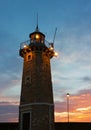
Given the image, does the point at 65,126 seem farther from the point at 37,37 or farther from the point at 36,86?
the point at 37,37

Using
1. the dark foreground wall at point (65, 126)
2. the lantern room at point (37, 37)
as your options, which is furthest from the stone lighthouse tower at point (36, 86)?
the dark foreground wall at point (65, 126)

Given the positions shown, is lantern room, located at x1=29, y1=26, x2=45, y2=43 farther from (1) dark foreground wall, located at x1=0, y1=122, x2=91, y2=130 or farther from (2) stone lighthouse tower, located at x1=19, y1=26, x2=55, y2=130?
(1) dark foreground wall, located at x1=0, y1=122, x2=91, y2=130

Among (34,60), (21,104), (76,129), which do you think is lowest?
(76,129)

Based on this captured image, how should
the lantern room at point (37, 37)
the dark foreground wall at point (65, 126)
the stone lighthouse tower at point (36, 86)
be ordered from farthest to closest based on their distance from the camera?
1. the dark foreground wall at point (65, 126)
2. the lantern room at point (37, 37)
3. the stone lighthouse tower at point (36, 86)

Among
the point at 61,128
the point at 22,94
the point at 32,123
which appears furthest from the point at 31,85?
the point at 61,128

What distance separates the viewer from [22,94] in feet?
126

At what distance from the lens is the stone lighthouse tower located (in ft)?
119

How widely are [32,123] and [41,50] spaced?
432 inches

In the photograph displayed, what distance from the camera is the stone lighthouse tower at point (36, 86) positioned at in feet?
119

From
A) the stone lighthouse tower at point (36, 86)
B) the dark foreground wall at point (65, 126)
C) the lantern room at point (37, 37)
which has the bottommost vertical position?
the dark foreground wall at point (65, 126)

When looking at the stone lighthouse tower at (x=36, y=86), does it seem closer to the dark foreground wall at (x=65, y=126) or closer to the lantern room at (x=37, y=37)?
the lantern room at (x=37, y=37)

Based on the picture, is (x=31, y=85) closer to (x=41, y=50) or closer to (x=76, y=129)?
(x=41, y=50)

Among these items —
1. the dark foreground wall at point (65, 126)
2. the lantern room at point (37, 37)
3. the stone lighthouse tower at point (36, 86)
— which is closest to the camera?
the stone lighthouse tower at point (36, 86)

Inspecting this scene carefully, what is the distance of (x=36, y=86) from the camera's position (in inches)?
1479
